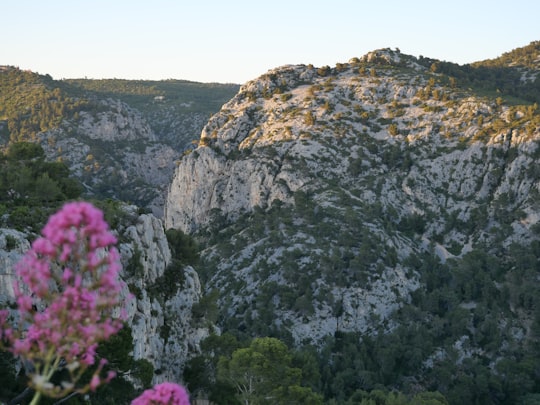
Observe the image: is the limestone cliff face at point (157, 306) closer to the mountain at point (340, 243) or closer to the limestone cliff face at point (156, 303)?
the limestone cliff face at point (156, 303)

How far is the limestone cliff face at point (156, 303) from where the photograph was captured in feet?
173

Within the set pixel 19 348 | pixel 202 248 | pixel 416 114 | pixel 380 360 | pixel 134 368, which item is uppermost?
pixel 416 114

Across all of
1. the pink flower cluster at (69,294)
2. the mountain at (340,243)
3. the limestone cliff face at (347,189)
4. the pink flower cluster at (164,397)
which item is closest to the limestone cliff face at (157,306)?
the mountain at (340,243)

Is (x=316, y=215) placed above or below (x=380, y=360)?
above

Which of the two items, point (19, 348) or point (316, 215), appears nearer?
point (19, 348)

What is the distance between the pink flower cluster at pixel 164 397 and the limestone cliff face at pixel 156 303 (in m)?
38.1

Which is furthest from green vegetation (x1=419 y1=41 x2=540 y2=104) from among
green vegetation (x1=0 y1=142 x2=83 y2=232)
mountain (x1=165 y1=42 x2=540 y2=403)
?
green vegetation (x1=0 y1=142 x2=83 y2=232)

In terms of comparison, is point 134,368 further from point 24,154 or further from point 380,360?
point 380,360

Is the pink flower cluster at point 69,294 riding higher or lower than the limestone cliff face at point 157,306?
higher

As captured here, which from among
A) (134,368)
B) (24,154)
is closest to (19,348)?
(134,368)

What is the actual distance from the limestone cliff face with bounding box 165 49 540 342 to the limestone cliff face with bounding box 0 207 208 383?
3247 cm

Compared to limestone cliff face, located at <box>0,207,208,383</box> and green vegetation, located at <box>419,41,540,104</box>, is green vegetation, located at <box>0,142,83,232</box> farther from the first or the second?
green vegetation, located at <box>419,41,540,104</box>

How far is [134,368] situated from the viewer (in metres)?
42.8

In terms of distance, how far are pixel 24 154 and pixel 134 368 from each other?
40485mm
